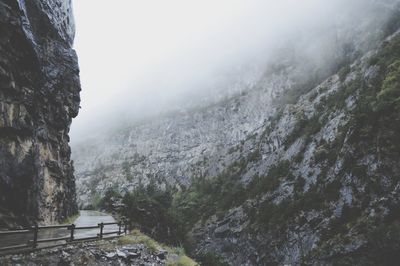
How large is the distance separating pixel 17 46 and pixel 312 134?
79268 millimetres

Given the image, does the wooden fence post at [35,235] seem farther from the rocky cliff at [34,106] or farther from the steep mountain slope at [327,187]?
the steep mountain slope at [327,187]

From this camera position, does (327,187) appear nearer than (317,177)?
Yes

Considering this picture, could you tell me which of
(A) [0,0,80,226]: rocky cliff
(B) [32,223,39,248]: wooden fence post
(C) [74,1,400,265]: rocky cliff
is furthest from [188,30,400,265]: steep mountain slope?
(B) [32,223,39,248]: wooden fence post

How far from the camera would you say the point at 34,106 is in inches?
1411

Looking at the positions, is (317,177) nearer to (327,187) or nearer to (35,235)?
(327,187)

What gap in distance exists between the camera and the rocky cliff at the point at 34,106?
29688 millimetres

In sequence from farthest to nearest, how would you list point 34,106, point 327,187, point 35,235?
point 327,187 < point 34,106 < point 35,235

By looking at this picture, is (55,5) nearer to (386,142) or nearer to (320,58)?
(386,142)

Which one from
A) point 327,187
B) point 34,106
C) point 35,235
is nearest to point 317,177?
point 327,187

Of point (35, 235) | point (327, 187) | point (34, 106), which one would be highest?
point (34, 106)

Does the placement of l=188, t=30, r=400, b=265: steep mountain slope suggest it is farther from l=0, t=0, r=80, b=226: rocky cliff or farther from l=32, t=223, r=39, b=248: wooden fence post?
l=32, t=223, r=39, b=248: wooden fence post

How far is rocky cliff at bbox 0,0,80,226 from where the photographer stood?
29688mm

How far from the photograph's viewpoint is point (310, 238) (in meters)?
63.7

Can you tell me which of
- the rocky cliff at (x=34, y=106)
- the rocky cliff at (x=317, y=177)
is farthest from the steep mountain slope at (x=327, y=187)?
the rocky cliff at (x=34, y=106)
